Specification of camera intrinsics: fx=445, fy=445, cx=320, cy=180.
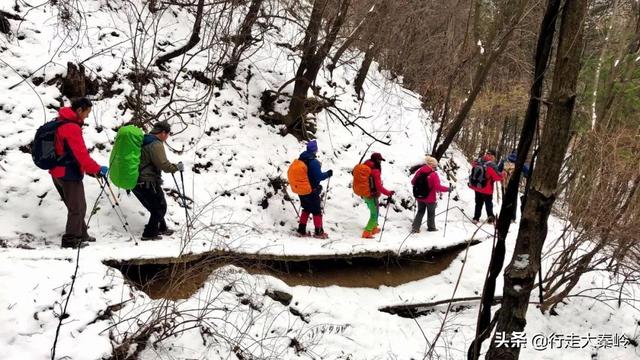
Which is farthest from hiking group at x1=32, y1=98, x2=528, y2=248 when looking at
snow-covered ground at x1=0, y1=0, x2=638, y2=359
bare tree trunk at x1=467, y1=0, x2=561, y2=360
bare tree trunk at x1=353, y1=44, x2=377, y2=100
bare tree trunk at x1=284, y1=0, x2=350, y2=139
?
bare tree trunk at x1=353, y1=44, x2=377, y2=100

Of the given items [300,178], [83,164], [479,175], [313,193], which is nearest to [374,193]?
[313,193]

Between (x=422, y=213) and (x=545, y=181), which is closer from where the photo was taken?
(x=545, y=181)

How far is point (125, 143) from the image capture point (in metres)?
6.11

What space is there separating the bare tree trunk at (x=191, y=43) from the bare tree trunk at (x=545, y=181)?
932cm

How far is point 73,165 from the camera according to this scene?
222 inches

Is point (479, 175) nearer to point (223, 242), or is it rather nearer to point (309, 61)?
point (309, 61)

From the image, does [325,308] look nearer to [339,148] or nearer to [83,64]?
[339,148]

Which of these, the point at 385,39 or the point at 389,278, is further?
the point at 385,39

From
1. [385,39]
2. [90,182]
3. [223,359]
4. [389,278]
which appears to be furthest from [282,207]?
[385,39]

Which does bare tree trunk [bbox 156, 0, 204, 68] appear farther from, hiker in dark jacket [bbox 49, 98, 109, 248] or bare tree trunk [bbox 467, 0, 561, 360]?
bare tree trunk [bbox 467, 0, 561, 360]

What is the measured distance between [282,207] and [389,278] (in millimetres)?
2496

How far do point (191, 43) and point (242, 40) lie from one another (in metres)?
1.39

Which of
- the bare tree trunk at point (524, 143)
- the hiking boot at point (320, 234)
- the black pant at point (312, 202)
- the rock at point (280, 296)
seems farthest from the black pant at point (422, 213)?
the bare tree trunk at point (524, 143)

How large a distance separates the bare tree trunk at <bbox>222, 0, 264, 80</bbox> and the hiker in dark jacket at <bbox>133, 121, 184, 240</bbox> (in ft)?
11.8
